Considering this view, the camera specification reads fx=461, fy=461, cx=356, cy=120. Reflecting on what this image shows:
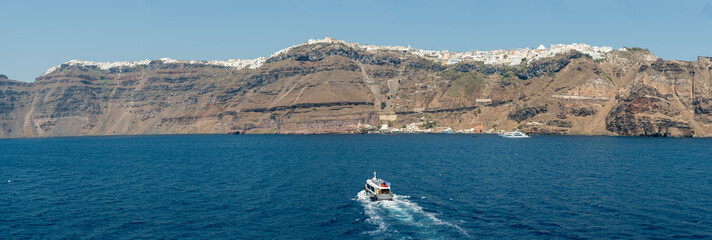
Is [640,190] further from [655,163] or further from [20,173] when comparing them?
[20,173]

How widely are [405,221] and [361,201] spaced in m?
13.0

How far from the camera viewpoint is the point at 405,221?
5353cm

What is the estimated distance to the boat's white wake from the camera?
1900 inches

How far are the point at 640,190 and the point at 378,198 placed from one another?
41.5 metres

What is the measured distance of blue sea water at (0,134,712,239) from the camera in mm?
50250

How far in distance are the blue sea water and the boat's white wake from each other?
5.0 inches

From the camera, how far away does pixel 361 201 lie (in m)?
65.6

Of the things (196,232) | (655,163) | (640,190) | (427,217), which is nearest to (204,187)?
(196,232)

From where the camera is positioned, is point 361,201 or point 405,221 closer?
point 405,221

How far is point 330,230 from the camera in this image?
5072 cm

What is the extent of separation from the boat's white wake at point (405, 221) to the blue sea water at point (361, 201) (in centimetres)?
13

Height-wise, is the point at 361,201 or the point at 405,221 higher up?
the point at 361,201

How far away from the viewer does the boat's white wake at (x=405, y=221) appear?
48.2 meters

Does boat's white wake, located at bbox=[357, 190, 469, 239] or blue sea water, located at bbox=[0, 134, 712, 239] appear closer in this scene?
boat's white wake, located at bbox=[357, 190, 469, 239]
